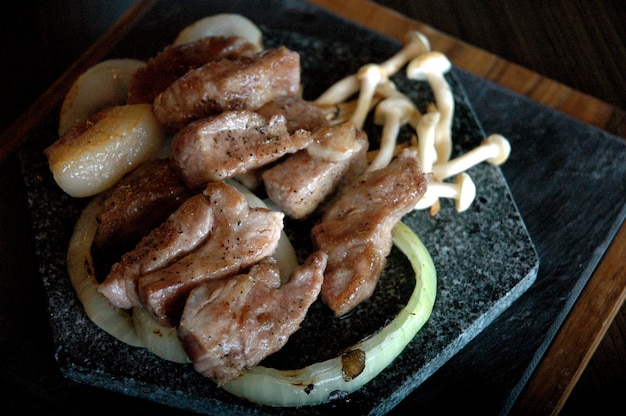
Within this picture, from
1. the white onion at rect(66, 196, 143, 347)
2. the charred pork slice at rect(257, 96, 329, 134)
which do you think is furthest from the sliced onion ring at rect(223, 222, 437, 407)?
the charred pork slice at rect(257, 96, 329, 134)

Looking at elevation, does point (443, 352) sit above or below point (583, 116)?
above

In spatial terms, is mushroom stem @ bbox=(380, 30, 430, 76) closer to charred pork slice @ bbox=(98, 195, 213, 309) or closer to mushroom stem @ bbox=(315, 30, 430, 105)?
mushroom stem @ bbox=(315, 30, 430, 105)

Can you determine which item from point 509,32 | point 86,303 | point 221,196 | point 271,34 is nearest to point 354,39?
point 271,34

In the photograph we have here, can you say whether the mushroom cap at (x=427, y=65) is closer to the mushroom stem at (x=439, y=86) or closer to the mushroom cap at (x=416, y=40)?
the mushroom stem at (x=439, y=86)

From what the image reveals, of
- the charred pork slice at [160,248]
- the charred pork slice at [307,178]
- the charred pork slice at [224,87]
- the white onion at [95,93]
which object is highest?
the white onion at [95,93]

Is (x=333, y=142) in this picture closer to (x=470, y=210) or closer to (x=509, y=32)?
(x=470, y=210)

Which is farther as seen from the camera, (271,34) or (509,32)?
(509,32)

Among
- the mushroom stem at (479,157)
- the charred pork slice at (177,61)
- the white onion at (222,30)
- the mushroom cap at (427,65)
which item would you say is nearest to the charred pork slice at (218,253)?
the charred pork slice at (177,61)

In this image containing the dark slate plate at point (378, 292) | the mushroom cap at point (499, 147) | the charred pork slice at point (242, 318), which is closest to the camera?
the charred pork slice at point (242, 318)
